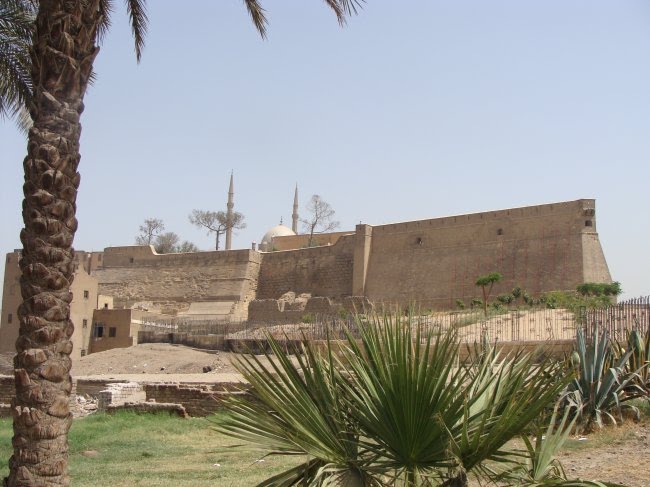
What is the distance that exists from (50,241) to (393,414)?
2.41 metres

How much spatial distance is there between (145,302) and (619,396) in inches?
1388

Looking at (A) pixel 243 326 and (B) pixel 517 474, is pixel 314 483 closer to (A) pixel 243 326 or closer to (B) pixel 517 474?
(B) pixel 517 474

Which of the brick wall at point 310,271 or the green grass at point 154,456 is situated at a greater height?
the brick wall at point 310,271

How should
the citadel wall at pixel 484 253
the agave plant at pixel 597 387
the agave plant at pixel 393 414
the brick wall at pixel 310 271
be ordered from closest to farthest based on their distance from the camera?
the agave plant at pixel 393 414 → the agave plant at pixel 597 387 → the citadel wall at pixel 484 253 → the brick wall at pixel 310 271

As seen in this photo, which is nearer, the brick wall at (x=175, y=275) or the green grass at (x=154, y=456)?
the green grass at (x=154, y=456)

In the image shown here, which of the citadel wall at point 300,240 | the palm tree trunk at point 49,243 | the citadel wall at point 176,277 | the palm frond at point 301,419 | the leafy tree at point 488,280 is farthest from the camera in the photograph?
the citadel wall at point 300,240

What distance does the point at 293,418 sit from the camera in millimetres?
3756

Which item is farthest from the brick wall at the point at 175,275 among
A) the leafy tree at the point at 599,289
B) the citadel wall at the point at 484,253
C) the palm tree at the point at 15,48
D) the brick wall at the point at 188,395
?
the palm tree at the point at 15,48

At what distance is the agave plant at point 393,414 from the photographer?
3.59 m

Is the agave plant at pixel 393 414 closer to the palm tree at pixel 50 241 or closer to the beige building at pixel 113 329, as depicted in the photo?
the palm tree at pixel 50 241

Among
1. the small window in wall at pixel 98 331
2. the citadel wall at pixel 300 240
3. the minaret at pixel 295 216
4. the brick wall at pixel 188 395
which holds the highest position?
the minaret at pixel 295 216

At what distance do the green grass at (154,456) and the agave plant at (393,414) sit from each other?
1578 mm

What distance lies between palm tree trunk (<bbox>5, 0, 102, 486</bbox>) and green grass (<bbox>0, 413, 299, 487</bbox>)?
1001 mm

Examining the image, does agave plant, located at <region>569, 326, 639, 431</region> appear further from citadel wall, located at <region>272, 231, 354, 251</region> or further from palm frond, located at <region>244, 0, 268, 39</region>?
citadel wall, located at <region>272, 231, 354, 251</region>
